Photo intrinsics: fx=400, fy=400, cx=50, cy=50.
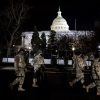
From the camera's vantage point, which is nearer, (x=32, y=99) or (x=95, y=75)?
(x=32, y=99)

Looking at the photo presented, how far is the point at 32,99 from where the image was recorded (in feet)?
38.6

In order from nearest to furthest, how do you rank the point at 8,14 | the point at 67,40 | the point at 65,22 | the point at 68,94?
the point at 68,94 < the point at 8,14 < the point at 67,40 < the point at 65,22

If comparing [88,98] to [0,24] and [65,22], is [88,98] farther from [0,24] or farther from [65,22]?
[65,22]

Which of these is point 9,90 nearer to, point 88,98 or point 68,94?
point 68,94

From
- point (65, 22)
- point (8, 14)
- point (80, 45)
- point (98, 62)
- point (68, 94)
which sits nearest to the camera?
point (98, 62)

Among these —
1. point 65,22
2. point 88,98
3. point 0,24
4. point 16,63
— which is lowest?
A: point 88,98

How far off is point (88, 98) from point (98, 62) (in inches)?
46.8

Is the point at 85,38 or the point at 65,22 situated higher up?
the point at 65,22

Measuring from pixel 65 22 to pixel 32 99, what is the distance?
13962cm

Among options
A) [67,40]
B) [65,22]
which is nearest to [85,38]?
[67,40]

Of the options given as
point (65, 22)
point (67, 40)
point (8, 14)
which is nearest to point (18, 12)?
point (8, 14)

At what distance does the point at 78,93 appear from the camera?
545 inches

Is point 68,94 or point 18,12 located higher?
point 18,12

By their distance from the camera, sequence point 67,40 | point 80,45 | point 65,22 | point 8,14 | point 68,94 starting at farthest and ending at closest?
point 65,22
point 67,40
point 80,45
point 8,14
point 68,94
